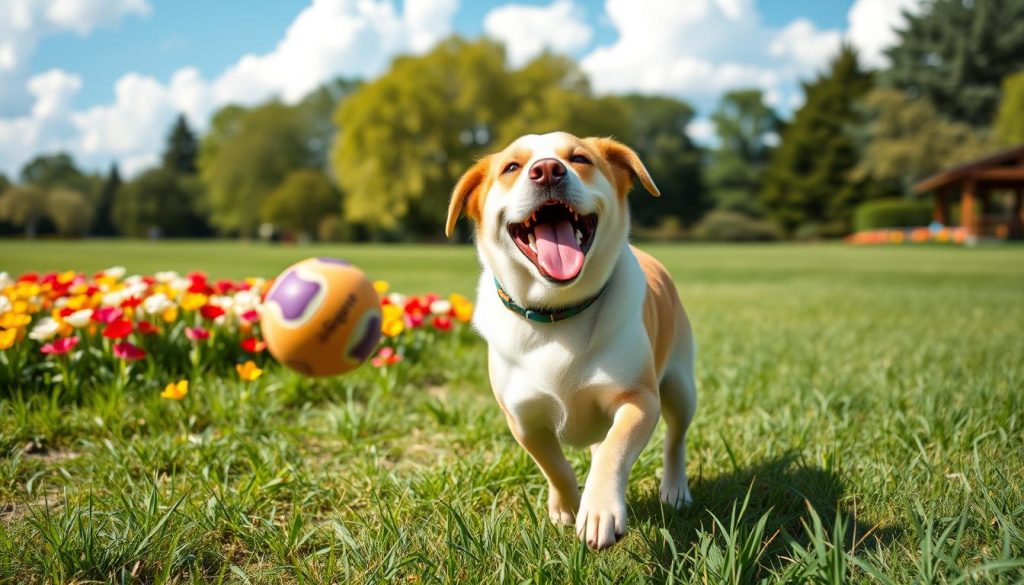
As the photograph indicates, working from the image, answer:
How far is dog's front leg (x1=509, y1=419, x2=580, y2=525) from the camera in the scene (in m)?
2.49

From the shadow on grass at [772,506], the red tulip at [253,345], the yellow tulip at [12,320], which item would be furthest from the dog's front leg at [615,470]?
the yellow tulip at [12,320]

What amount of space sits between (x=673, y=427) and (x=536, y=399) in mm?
818

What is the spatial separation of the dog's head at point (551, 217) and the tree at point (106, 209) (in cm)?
8985

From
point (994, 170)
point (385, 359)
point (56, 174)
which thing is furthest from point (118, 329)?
point (56, 174)

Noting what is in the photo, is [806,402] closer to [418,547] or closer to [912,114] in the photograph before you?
[418,547]

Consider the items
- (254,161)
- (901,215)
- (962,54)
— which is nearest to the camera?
(901,215)

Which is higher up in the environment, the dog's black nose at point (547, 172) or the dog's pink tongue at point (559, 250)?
the dog's black nose at point (547, 172)

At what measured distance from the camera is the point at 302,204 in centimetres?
5481

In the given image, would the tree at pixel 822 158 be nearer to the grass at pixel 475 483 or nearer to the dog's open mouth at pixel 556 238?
the grass at pixel 475 483

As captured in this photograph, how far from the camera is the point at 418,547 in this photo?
223 centimetres

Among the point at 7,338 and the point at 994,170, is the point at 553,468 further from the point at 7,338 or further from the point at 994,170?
the point at 994,170

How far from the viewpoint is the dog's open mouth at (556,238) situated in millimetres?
2314

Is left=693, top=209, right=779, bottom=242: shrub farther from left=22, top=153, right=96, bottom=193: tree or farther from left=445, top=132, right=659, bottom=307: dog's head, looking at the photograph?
left=22, top=153, right=96, bottom=193: tree

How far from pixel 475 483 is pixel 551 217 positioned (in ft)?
3.88
